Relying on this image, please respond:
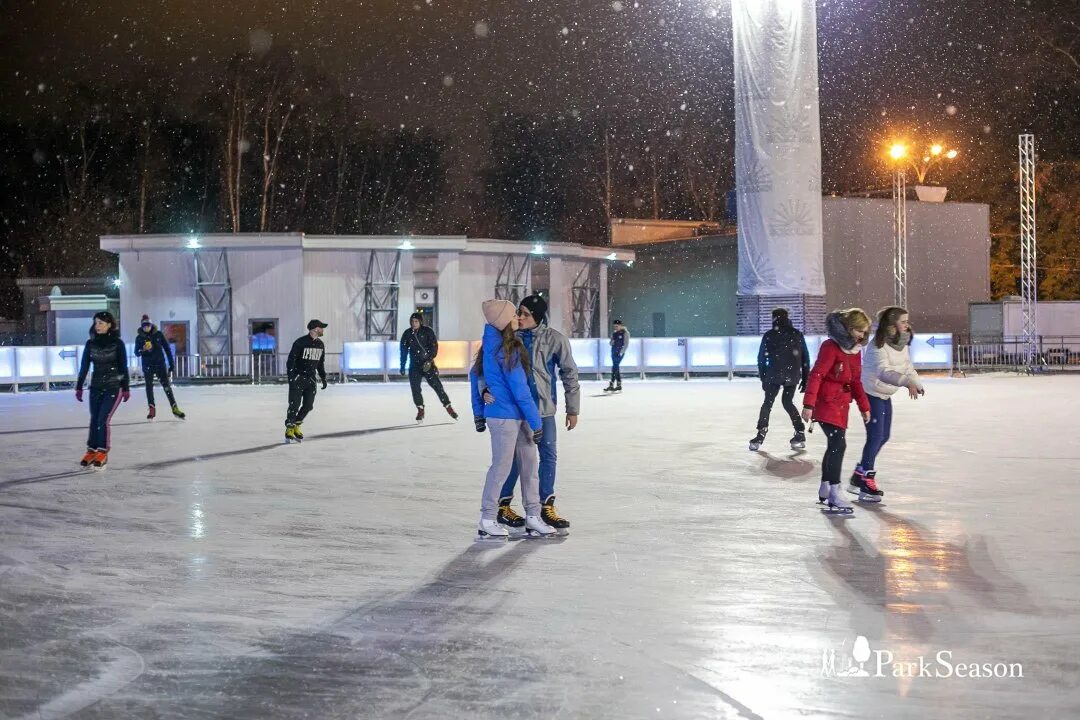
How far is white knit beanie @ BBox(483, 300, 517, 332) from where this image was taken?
7.91 meters

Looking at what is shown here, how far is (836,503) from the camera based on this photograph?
9.32 metres

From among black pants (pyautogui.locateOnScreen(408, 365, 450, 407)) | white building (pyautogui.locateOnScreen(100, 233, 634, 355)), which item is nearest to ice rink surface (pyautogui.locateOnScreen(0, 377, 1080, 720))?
black pants (pyautogui.locateOnScreen(408, 365, 450, 407))

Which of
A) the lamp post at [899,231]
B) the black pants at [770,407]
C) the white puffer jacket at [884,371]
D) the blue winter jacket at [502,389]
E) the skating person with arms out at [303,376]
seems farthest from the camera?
the lamp post at [899,231]

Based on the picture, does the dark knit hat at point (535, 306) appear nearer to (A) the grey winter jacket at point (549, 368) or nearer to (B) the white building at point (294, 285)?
(A) the grey winter jacket at point (549, 368)

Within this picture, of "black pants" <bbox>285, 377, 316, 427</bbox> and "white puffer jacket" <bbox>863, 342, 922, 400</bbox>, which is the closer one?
"white puffer jacket" <bbox>863, 342, 922, 400</bbox>

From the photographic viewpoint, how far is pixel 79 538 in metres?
8.30

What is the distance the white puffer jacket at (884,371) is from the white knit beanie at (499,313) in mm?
Answer: 3499

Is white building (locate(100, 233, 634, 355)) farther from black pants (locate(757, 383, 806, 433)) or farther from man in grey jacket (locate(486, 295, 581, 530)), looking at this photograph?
man in grey jacket (locate(486, 295, 581, 530))

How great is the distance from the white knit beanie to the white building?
3114 centimetres

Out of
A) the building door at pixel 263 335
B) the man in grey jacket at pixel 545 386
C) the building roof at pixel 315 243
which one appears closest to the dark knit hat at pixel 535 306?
the man in grey jacket at pixel 545 386

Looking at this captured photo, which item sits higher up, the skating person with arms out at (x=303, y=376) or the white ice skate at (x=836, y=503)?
the skating person with arms out at (x=303, y=376)

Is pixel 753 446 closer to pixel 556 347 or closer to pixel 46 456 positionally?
pixel 556 347

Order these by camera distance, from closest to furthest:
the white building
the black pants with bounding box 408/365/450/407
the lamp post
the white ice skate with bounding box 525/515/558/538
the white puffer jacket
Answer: the white ice skate with bounding box 525/515/558/538
the white puffer jacket
the black pants with bounding box 408/365/450/407
the lamp post
the white building

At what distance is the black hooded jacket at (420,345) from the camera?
60.1 feet
